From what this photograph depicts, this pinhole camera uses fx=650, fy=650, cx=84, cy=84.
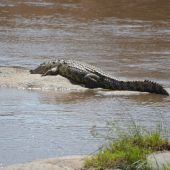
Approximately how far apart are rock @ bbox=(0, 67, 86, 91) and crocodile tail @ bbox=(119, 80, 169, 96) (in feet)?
2.40

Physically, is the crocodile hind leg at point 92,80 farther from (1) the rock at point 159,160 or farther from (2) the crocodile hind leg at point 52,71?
(1) the rock at point 159,160

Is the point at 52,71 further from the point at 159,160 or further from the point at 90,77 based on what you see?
the point at 159,160

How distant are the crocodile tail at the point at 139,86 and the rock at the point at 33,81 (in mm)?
566

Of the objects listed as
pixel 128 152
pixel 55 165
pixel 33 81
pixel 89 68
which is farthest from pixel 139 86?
pixel 55 165

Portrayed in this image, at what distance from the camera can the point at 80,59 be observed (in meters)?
12.4

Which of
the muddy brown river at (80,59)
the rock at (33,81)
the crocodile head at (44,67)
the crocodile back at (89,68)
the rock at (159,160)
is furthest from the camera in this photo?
the crocodile head at (44,67)

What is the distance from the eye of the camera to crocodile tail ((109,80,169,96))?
9.33 metres

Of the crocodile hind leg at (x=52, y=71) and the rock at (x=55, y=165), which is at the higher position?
the crocodile hind leg at (x=52, y=71)

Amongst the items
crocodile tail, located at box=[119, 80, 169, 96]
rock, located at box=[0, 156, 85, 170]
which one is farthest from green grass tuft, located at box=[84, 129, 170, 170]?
crocodile tail, located at box=[119, 80, 169, 96]

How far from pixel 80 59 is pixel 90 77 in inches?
90.6

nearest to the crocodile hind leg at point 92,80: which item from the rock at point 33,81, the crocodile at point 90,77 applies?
the crocodile at point 90,77

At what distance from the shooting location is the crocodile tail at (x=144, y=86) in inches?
367

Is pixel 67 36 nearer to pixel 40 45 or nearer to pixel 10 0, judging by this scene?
pixel 40 45

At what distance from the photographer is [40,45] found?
1401cm
